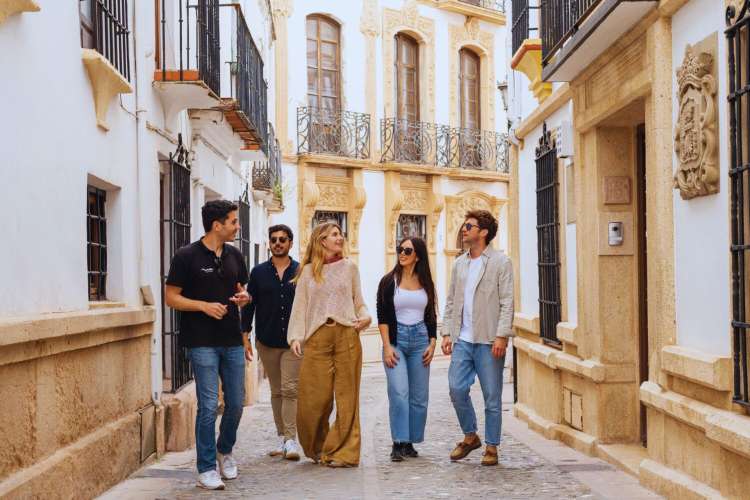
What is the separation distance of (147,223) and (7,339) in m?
4.44

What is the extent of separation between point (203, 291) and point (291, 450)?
207 centimetres

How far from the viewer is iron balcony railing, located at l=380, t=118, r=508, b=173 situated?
97.2 ft

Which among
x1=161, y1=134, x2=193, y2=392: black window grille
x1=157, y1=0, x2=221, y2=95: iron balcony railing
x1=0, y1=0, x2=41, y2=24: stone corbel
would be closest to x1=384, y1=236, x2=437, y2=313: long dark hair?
x1=161, y1=134, x2=193, y2=392: black window grille

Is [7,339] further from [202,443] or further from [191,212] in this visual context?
[191,212]

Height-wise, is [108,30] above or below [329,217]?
above

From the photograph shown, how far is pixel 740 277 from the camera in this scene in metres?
6.64

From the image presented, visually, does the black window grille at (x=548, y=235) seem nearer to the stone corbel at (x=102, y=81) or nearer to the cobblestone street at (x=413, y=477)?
the cobblestone street at (x=413, y=477)

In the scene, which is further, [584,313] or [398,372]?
[584,313]

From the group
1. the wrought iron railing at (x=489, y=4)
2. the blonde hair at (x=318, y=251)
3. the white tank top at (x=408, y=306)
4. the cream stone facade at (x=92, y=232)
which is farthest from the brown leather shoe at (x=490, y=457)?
the wrought iron railing at (x=489, y=4)

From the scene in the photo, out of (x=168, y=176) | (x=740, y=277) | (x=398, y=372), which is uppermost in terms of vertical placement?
(x=168, y=176)

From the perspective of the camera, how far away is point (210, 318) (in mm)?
8547

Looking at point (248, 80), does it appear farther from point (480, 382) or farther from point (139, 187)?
point (480, 382)

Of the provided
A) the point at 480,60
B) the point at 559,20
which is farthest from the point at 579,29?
the point at 480,60

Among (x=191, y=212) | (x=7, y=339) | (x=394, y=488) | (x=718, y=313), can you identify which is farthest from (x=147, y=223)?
(x=718, y=313)
